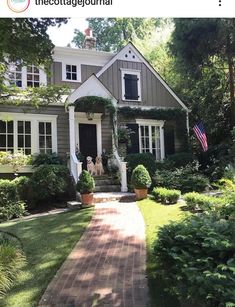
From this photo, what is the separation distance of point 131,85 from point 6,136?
659 cm

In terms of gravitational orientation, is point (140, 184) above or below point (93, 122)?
below

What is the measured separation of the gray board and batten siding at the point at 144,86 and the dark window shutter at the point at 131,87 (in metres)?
0.31

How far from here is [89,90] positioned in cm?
1494

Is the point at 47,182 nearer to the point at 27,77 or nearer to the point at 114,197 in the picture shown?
the point at 114,197

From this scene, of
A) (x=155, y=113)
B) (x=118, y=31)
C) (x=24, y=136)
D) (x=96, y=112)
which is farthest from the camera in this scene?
(x=118, y=31)

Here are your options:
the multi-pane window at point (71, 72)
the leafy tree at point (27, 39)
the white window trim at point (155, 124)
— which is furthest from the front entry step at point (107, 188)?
the multi-pane window at point (71, 72)

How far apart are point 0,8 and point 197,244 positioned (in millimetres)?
5637

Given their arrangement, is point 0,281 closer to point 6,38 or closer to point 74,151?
point 6,38

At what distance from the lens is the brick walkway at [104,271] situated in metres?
4.37

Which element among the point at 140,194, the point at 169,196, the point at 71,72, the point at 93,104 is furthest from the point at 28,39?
the point at 71,72

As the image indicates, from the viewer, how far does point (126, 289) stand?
463cm

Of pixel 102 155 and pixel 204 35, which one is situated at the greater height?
pixel 204 35

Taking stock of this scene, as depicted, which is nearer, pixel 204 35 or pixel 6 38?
pixel 6 38

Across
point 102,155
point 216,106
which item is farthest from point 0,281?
point 216,106
